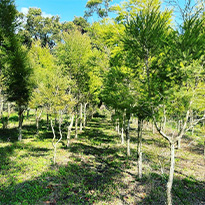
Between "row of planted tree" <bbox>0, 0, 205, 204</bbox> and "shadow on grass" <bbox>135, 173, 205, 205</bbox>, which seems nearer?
"row of planted tree" <bbox>0, 0, 205, 204</bbox>

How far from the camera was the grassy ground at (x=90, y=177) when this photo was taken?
745 cm

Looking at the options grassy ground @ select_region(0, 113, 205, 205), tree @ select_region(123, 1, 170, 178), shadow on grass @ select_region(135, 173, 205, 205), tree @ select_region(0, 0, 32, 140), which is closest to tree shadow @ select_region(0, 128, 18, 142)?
grassy ground @ select_region(0, 113, 205, 205)

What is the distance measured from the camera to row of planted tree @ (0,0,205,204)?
4.87 m

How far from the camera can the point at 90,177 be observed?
9484 millimetres

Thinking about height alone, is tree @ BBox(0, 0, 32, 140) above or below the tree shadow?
above

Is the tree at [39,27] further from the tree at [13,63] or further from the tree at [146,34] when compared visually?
the tree at [146,34]

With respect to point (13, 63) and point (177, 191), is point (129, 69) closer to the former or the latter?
point (177, 191)

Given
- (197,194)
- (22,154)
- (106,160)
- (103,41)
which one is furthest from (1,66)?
(197,194)

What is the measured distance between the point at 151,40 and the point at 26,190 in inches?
358

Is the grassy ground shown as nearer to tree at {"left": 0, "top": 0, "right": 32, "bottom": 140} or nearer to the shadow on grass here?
the shadow on grass

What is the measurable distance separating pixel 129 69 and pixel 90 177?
22.9 ft

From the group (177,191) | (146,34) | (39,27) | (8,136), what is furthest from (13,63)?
(39,27)

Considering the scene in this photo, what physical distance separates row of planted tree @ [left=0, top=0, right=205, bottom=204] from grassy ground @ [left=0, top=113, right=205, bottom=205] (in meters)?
1.68

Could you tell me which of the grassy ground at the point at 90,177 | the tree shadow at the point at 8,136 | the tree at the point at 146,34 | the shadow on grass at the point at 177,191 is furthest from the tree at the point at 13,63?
the shadow on grass at the point at 177,191
